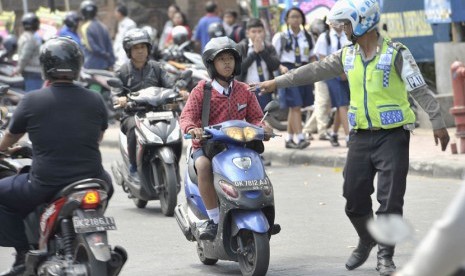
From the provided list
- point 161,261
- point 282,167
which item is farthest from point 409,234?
point 282,167

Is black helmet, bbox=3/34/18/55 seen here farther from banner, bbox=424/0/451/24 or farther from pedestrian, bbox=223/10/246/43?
banner, bbox=424/0/451/24

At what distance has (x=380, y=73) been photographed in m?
7.73

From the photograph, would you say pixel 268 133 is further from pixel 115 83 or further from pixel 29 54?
pixel 29 54

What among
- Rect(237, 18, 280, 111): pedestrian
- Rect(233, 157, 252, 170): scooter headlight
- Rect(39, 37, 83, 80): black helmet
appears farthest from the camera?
Rect(237, 18, 280, 111): pedestrian

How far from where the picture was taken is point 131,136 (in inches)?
459

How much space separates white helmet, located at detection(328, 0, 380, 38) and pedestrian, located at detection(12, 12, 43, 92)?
14.7m

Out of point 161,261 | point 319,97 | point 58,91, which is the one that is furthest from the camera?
point 319,97

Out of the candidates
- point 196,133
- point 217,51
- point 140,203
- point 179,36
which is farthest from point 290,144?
point 196,133

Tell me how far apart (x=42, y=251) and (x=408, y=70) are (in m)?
2.52

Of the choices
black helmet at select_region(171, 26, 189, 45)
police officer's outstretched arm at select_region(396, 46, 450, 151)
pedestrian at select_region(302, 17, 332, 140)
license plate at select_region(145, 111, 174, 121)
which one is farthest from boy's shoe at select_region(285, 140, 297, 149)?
police officer's outstretched arm at select_region(396, 46, 450, 151)

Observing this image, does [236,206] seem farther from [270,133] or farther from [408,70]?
[408,70]

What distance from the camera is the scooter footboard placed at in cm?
756

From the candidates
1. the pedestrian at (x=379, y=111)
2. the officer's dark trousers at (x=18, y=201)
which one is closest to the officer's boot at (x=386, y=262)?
the pedestrian at (x=379, y=111)

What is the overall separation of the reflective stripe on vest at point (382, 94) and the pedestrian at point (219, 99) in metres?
0.72
